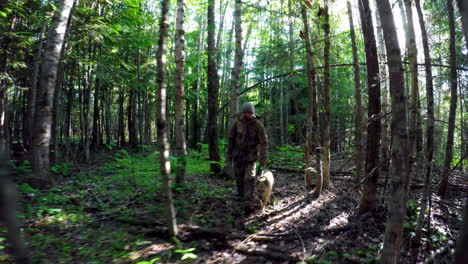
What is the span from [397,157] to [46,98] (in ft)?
22.8

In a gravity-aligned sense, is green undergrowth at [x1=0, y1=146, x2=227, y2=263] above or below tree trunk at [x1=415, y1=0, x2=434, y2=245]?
below

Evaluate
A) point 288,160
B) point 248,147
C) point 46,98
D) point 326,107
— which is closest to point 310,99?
point 326,107

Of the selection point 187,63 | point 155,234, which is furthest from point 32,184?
point 187,63

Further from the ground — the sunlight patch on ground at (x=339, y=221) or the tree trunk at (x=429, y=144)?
the tree trunk at (x=429, y=144)

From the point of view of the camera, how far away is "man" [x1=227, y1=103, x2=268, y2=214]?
5.66 m

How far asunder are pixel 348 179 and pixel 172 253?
19.4 ft

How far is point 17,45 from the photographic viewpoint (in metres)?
9.00

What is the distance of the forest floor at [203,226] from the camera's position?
385 cm

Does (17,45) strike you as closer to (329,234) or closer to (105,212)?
(105,212)

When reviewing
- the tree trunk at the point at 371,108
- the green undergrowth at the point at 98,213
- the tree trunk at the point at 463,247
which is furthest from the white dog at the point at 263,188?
the tree trunk at the point at 463,247

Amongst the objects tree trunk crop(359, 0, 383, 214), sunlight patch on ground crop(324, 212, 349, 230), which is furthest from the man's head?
sunlight patch on ground crop(324, 212, 349, 230)

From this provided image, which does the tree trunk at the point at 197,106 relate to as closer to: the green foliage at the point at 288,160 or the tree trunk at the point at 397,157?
the green foliage at the point at 288,160

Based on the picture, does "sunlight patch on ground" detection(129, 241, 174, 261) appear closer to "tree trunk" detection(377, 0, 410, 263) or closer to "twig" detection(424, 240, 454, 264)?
"tree trunk" detection(377, 0, 410, 263)

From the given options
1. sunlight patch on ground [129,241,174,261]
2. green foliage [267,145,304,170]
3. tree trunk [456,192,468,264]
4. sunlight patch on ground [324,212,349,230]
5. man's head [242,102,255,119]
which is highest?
man's head [242,102,255,119]
